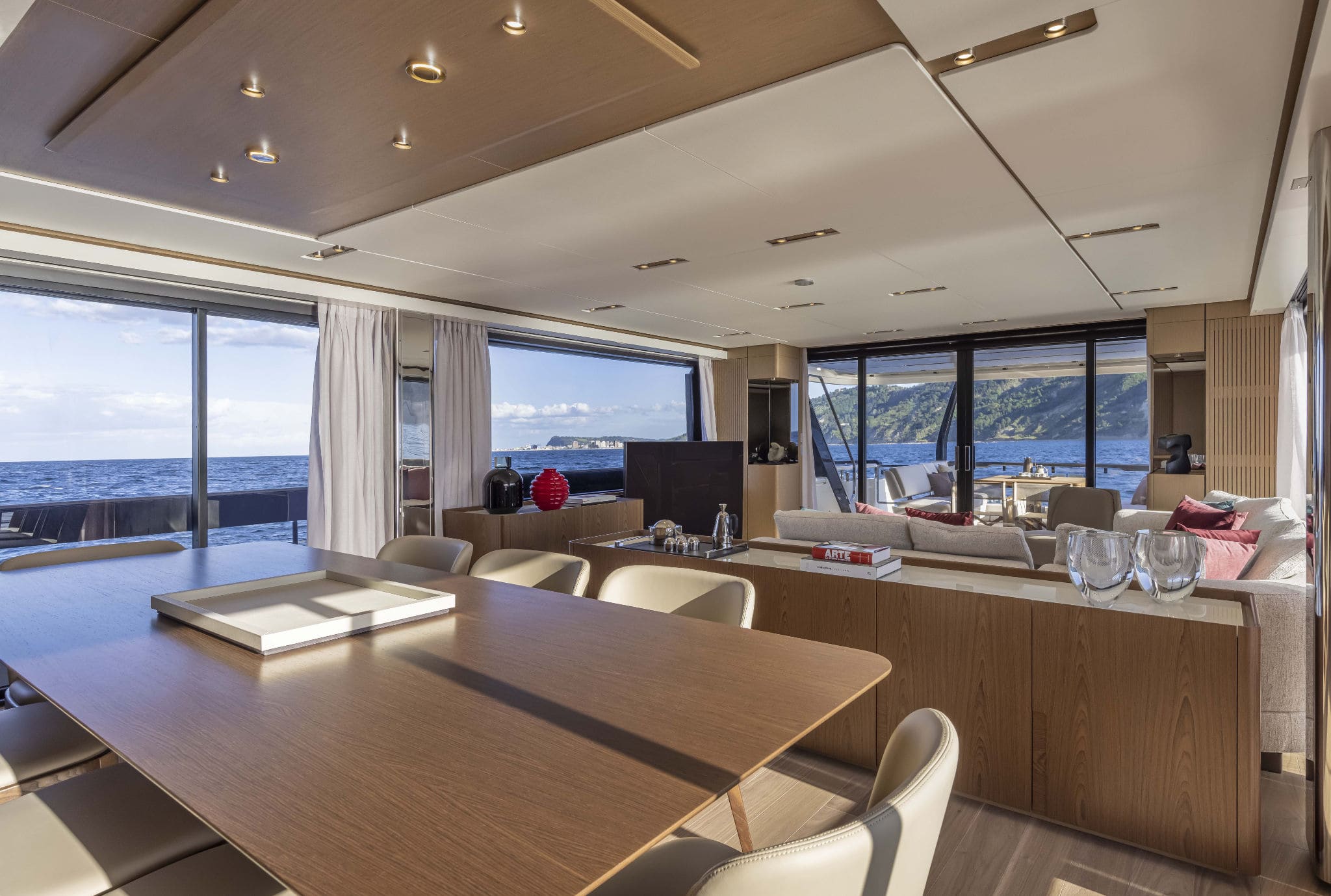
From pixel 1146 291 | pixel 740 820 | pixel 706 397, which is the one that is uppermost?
pixel 1146 291

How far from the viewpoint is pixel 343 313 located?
4.70m

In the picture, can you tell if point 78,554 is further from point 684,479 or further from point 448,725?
point 684,479

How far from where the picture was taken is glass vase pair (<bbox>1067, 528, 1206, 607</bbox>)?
207cm

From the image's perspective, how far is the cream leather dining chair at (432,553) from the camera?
251 cm

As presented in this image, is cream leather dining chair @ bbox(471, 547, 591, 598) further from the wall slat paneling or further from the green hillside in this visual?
the green hillside

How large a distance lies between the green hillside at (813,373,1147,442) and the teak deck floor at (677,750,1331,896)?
194 inches

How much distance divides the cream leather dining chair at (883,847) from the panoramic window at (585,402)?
7.97 metres

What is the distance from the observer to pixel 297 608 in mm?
1576

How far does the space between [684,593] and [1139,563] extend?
54.3 inches

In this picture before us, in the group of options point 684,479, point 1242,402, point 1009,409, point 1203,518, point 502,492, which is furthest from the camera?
point 1009,409

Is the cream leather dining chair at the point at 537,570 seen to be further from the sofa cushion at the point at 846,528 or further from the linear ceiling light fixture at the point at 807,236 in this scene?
the linear ceiling light fixture at the point at 807,236

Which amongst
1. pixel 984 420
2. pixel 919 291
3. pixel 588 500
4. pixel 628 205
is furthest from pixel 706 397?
pixel 628 205

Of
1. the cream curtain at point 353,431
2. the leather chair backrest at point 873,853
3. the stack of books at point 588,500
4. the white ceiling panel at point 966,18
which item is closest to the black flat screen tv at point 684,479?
the stack of books at point 588,500

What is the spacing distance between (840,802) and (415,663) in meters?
1.69
